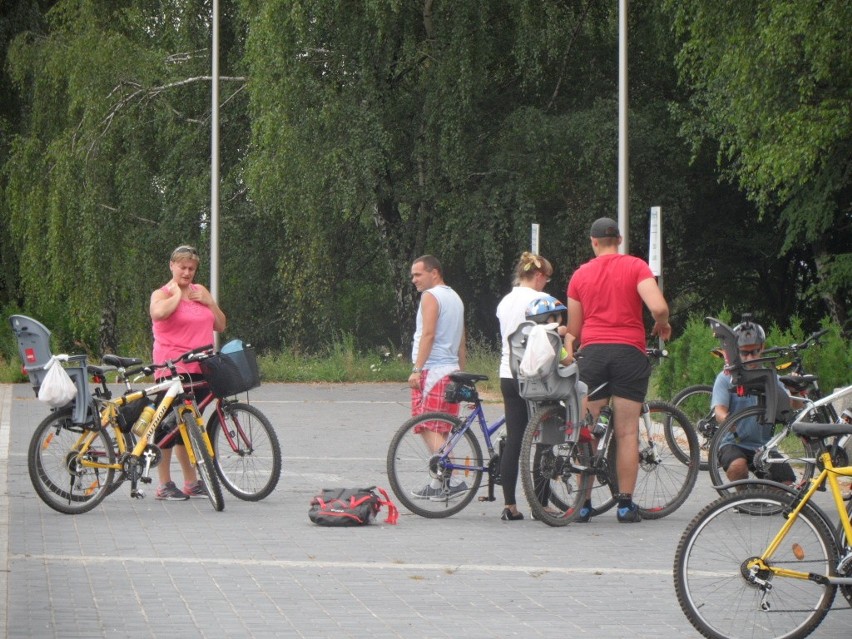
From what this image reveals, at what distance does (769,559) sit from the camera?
6.21 meters

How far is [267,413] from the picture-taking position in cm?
2061

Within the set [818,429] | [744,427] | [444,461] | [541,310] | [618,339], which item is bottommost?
[444,461]

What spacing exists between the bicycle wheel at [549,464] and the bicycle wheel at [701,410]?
1920 mm

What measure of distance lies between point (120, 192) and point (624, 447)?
2412 cm

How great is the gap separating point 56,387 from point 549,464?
3395 millimetres

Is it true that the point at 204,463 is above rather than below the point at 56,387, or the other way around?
below

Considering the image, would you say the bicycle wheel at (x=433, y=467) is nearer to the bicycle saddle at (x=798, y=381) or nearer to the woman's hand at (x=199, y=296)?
the woman's hand at (x=199, y=296)

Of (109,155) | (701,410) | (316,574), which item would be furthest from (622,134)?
(316,574)

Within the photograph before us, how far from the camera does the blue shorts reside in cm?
1012

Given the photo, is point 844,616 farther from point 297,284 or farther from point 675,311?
point 675,311

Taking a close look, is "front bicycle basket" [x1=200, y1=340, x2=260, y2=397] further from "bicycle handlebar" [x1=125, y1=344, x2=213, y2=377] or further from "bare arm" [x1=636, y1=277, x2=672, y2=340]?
"bare arm" [x1=636, y1=277, x2=672, y2=340]

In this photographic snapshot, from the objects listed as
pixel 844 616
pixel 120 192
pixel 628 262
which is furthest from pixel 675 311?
pixel 844 616

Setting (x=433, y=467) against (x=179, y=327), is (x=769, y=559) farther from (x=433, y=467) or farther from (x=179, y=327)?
(x=179, y=327)

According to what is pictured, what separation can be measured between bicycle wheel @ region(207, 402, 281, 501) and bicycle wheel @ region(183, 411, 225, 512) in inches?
15.9
